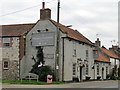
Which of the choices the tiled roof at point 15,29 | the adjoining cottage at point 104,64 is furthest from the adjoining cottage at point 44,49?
the adjoining cottage at point 104,64

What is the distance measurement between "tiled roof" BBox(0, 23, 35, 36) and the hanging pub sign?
1.91 meters

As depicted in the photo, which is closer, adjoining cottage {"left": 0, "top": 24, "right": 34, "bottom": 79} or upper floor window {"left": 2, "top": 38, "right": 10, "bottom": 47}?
adjoining cottage {"left": 0, "top": 24, "right": 34, "bottom": 79}

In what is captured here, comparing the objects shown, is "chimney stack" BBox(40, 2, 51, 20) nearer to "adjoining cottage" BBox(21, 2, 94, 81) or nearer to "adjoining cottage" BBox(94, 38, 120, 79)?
"adjoining cottage" BBox(21, 2, 94, 81)

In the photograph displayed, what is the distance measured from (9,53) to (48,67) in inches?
229

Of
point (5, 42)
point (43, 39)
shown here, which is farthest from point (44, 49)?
point (5, 42)

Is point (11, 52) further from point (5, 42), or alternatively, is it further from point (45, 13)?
point (45, 13)

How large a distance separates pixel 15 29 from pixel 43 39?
558 cm

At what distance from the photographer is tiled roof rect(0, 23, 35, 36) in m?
35.1

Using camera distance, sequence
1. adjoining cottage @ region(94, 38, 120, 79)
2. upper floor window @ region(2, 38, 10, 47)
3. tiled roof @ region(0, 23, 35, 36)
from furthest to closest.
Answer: adjoining cottage @ region(94, 38, 120, 79) → tiled roof @ region(0, 23, 35, 36) → upper floor window @ region(2, 38, 10, 47)

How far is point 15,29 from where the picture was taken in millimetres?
36844

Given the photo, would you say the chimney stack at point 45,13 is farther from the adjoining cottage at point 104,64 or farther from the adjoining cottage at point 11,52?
the adjoining cottage at point 104,64

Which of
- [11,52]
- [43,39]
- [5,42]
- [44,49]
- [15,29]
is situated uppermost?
[15,29]

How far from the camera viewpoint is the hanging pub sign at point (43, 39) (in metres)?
33.1

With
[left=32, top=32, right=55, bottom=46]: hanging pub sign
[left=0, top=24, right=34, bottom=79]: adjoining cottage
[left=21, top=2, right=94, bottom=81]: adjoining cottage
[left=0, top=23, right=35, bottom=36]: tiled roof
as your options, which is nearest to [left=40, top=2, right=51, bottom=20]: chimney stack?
[left=21, top=2, right=94, bottom=81]: adjoining cottage
